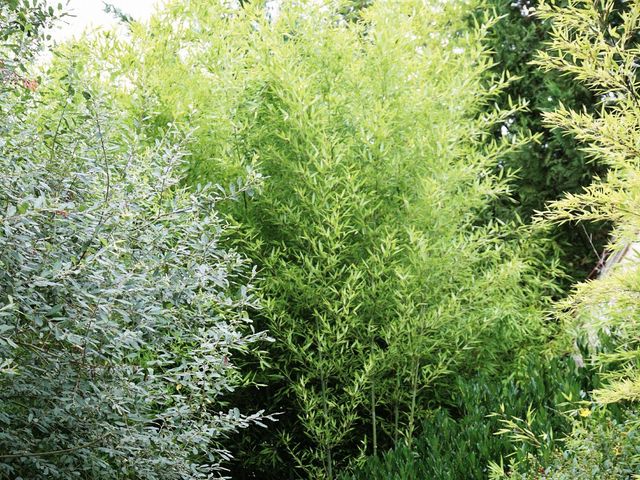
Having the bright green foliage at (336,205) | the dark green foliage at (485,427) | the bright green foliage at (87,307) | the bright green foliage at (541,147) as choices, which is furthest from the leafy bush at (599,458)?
the bright green foliage at (541,147)

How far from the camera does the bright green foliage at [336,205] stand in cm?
515

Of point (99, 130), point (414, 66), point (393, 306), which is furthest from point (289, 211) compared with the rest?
point (99, 130)

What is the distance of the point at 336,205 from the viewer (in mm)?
5012

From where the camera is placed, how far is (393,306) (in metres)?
5.31

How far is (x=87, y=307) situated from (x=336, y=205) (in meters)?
2.45

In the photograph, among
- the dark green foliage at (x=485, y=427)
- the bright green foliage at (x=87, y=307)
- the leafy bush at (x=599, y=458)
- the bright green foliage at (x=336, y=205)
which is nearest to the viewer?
the bright green foliage at (x=87, y=307)

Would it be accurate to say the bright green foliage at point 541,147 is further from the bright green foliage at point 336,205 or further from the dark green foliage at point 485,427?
the dark green foliage at point 485,427

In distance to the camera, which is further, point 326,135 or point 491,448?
point 326,135

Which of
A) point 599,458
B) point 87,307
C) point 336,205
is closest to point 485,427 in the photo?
point 599,458

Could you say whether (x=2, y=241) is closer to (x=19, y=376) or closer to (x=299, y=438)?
(x=19, y=376)

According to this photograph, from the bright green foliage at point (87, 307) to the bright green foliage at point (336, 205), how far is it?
156 centimetres

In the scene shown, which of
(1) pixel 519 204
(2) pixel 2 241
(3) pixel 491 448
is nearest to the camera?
(2) pixel 2 241

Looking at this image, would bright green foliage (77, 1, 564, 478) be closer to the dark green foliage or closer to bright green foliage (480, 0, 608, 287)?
the dark green foliage

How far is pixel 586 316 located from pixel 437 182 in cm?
121
